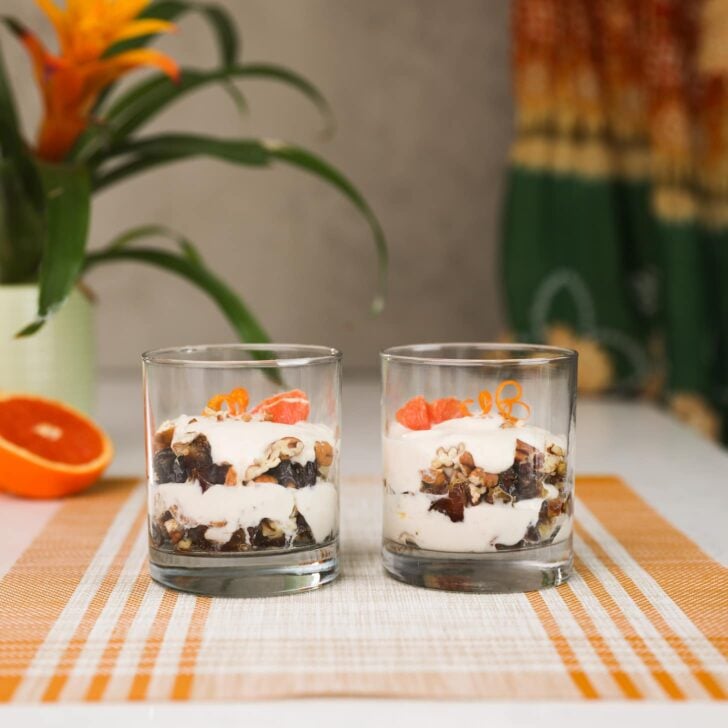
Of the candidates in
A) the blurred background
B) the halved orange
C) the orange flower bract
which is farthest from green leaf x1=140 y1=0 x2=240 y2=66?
the halved orange

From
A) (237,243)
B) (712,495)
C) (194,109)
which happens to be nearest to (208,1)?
(194,109)

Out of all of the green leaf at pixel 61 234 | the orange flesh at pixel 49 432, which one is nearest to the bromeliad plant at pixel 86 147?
the green leaf at pixel 61 234

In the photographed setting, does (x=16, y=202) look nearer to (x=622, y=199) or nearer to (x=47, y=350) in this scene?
(x=47, y=350)

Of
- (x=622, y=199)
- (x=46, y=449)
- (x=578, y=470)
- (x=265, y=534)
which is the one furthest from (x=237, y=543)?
(x=622, y=199)

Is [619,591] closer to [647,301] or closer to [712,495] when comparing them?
[712,495]

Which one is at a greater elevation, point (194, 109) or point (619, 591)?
point (194, 109)

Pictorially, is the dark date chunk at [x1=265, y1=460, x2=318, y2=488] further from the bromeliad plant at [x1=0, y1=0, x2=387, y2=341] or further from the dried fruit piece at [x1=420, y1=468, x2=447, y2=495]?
the bromeliad plant at [x1=0, y1=0, x2=387, y2=341]

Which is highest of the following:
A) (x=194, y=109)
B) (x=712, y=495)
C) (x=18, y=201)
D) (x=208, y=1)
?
(x=208, y=1)

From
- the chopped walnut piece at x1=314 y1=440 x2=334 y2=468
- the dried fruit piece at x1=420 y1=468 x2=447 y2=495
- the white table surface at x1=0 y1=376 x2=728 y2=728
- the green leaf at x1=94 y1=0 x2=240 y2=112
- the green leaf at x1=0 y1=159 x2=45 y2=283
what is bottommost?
the white table surface at x1=0 y1=376 x2=728 y2=728
